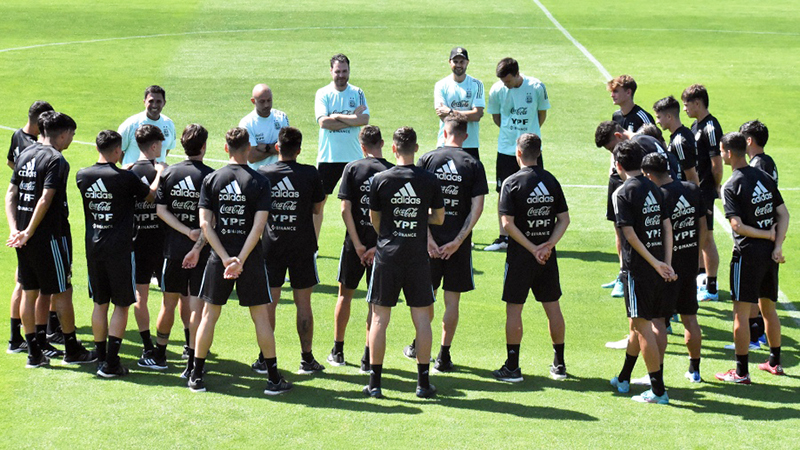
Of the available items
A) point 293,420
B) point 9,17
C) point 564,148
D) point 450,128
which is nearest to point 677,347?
point 450,128

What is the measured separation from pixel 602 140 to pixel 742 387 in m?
2.85

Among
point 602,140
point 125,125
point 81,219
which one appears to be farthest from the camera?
point 81,219

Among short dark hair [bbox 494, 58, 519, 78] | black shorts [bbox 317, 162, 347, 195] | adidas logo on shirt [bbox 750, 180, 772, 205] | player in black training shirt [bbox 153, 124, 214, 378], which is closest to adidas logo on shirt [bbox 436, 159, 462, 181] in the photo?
player in black training shirt [bbox 153, 124, 214, 378]

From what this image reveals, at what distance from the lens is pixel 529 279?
9.45 m

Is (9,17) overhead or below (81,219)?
overhead

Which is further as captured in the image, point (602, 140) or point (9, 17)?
point (9, 17)

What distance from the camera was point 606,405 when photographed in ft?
28.9

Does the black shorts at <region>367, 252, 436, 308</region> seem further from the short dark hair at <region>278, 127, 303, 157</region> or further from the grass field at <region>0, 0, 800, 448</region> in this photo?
the short dark hair at <region>278, 127, 303, 157</region>

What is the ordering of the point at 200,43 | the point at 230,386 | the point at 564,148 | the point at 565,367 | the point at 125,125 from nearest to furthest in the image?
the point at 230,386, the point at 565,367, the point at 125,125, the point at 564,148, the point at 200,43

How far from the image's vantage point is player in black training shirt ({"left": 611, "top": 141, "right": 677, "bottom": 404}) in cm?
874

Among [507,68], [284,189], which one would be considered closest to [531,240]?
[284,189]

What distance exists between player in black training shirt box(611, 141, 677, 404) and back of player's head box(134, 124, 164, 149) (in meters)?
4.22

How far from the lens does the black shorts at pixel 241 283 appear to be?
8.79 m

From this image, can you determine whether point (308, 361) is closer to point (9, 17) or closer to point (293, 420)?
point (293, 420)
